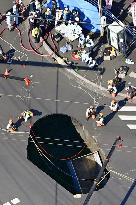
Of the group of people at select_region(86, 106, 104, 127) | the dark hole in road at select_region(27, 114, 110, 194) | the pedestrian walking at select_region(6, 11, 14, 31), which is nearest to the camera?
the dark hole in road at select_region(27, 114, 110, 194)

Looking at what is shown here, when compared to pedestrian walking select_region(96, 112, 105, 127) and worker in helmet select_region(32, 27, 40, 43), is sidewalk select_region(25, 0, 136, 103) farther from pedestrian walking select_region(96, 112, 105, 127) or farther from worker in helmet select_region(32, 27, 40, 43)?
pedestrian walking select_region(96, 112, 105, 127)

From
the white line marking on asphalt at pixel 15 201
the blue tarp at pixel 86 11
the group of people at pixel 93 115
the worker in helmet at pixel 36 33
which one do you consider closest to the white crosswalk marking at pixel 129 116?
the group of people at pixel 93 115

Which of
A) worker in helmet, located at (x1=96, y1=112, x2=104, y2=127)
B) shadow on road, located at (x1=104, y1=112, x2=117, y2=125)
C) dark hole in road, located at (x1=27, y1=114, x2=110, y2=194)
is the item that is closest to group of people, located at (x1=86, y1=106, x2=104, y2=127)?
worker in helmet, located at (x1=96, y1=112, x2=104, y2=127)

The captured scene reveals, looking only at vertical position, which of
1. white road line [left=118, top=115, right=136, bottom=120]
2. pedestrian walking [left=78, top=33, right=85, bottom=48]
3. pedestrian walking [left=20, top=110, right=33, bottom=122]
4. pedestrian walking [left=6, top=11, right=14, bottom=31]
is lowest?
white road line [left=118, top=115, right=136, bottom=120]

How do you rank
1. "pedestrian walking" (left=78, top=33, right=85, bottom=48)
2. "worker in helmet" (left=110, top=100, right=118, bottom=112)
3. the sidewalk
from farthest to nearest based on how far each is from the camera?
1. "pedestrian walking" (left=78, top=33, right=85, bottom=48)
2. the sidewalk
3. "worker in helmet" (left=110, top=100, right=118, bottom=112)

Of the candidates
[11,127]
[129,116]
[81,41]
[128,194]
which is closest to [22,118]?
[11,127]

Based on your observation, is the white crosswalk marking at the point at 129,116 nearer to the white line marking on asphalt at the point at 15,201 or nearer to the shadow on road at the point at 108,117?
the shadow on road at the point at 108,117
